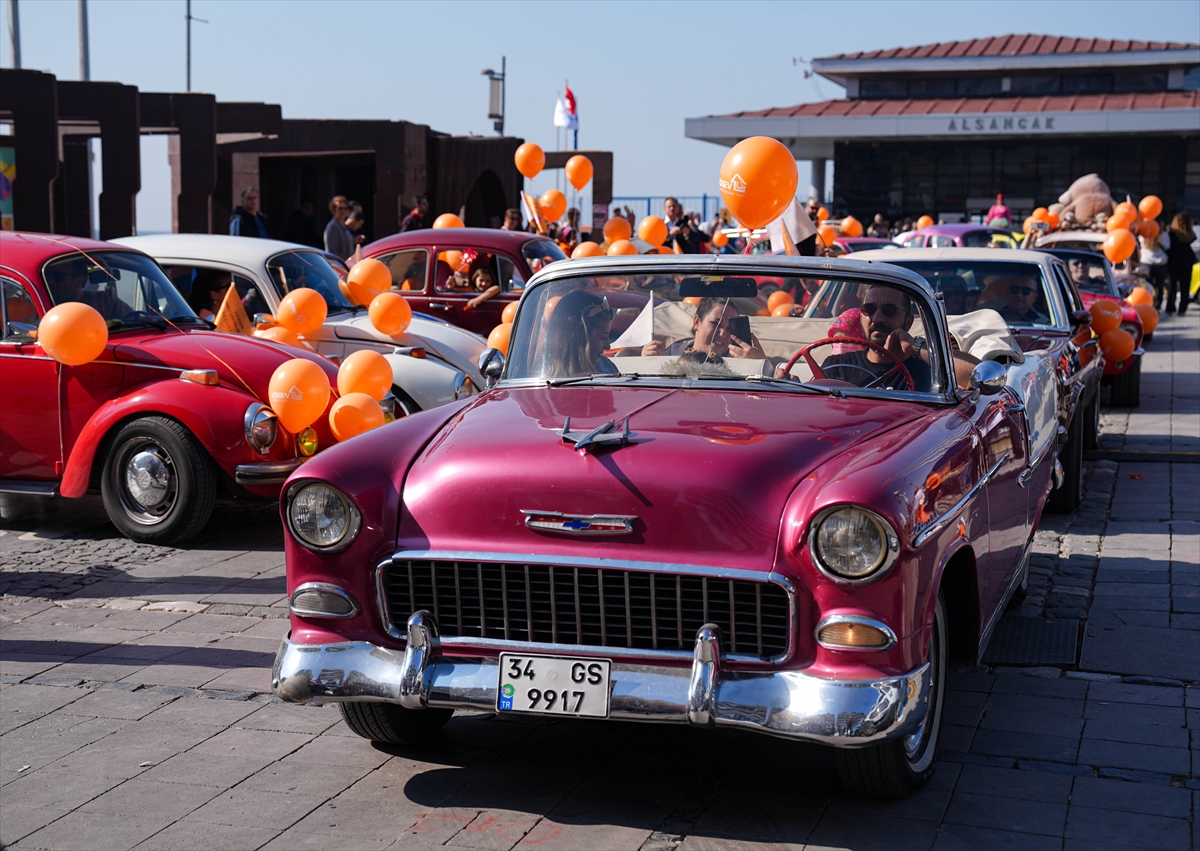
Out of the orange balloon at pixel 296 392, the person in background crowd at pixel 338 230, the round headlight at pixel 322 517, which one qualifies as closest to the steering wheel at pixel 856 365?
the round headlight at pixel 322 517

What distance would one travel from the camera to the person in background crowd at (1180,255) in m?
23.2

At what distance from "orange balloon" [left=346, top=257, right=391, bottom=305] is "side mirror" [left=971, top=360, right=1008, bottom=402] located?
6.46 m

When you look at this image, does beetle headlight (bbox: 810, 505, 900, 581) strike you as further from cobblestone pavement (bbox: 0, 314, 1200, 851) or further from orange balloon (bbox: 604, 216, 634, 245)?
orange balloon (bbox: 604, 216, 634, 245)

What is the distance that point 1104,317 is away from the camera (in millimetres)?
11445

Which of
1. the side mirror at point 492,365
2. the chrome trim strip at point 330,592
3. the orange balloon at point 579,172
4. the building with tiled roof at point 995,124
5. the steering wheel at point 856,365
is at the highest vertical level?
the building with tiled roof at point 995,124

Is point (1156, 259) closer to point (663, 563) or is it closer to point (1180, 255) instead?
point (1180, 255)

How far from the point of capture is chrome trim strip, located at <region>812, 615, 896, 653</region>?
3586mm

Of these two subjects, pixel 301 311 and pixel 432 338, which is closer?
pixel 301 311

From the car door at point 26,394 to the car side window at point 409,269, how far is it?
196 inches

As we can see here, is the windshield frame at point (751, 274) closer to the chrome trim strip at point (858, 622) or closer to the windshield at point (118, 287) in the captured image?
the chrome trim strip at point (858, 622)

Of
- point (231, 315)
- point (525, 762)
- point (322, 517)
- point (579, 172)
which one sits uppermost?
point (579, 172)

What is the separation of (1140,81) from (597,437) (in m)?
39.4

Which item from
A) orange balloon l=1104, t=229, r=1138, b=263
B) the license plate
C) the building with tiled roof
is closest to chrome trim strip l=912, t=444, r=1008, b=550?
the license plate

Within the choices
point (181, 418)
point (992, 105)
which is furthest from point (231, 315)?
point (992, 105)
